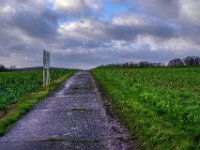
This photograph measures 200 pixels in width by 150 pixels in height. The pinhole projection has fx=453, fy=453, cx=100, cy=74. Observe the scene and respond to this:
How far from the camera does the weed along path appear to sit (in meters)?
10.1

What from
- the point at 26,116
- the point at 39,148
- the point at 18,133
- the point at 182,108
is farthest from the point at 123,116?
the point at 39,148

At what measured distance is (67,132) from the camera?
11695mm

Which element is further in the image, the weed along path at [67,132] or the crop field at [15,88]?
the crop field at [15,88]

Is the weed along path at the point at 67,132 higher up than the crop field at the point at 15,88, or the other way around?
the weed along path at the point at 67,132

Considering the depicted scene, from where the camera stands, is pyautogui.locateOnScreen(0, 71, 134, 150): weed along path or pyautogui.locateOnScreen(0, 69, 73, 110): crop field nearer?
pyautogui.locateOnScreen(0, 71, 134, 150): weed along path

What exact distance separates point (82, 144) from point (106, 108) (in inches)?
271

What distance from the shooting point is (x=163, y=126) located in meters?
11.8

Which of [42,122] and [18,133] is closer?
[18,133]

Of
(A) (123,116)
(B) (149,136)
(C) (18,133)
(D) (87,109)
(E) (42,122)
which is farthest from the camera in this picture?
(D) (87,109)

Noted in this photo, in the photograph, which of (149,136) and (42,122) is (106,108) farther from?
(149,136)

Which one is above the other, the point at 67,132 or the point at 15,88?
the point at 67,132

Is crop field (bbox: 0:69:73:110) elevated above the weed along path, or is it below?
below

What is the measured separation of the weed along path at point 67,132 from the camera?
10.1 m

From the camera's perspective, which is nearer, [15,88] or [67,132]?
[67,132]
